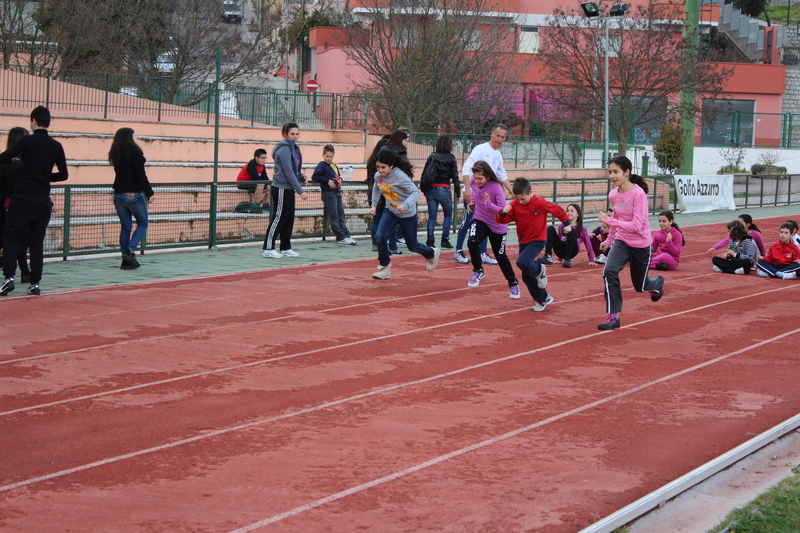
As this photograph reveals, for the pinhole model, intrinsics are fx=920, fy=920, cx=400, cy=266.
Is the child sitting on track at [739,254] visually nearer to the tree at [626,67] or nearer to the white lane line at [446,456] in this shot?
the white lane line at [446,456]

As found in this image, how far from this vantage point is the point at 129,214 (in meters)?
13.5

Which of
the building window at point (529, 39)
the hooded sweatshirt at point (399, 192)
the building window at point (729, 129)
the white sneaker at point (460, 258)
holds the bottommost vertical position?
→ the white sneaker at point (460, 258)

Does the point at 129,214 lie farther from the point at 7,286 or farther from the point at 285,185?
the point at 7,286

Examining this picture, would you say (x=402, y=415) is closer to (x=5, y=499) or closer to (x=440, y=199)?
(x=5, y=499)

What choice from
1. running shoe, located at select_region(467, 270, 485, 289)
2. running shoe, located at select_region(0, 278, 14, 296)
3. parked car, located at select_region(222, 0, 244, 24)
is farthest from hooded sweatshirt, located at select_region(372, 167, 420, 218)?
parked car, located at select_region(222, 0, 244, 24)

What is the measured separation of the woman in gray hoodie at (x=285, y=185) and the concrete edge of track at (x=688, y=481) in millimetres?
9826

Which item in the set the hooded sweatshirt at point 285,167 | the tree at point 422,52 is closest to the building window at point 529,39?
the tree at point 422,52

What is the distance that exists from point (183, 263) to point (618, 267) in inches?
299

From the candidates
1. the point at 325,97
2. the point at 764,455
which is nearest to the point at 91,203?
the point at 764,455

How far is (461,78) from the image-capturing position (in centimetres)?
3331

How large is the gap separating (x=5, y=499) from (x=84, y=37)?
28.6 m

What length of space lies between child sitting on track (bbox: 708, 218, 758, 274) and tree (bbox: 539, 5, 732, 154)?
26670mm

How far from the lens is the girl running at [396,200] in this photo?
12.5 metres

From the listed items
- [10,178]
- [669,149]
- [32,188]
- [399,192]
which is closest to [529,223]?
[399,192]
